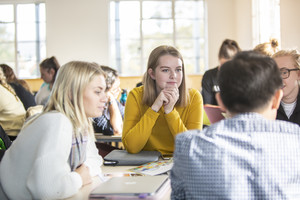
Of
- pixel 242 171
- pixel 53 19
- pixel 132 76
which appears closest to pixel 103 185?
pixel 242 171

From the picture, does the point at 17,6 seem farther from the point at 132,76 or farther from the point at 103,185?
the point at 103,185

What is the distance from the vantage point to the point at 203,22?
33.5 ft

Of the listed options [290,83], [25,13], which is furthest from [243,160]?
[25,13]

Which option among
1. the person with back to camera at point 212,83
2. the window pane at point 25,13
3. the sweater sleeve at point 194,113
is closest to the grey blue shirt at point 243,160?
the sweater sleeve at point 194,113

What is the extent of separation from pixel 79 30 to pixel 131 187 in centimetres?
927

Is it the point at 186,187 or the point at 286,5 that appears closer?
the point at 186,187

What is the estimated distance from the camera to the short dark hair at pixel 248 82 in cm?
110

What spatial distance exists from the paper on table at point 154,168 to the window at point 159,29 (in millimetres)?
8378

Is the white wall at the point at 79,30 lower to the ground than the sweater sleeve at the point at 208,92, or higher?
higher

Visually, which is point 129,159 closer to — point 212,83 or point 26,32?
point 212,83

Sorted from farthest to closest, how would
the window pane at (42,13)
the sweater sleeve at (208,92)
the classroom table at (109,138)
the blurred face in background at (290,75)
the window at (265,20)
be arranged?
the window pane at (42,13) < the window at (265,20) < the sweater sleeve at (208,92) < the classroom table at (109,138) < the blurred face in background at (290,75)

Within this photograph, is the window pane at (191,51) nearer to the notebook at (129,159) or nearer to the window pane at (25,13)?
the window pane at (25,13)

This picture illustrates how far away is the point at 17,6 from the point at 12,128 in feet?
23.9

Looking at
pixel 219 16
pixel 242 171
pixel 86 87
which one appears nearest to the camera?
pixel 242 171
